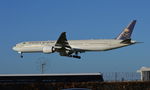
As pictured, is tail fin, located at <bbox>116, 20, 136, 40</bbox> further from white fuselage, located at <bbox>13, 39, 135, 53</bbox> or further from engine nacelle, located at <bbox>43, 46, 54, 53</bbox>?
engine nacelle, located at <bbox>43, 46, 54, 53</bbox>

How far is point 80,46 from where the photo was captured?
68500 millimetres

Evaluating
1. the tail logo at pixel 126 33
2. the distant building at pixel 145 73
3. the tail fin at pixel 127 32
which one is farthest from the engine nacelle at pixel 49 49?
the distant building at pixel 145 73

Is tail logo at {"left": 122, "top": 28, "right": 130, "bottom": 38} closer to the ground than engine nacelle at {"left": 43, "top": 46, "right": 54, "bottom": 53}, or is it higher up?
higher up

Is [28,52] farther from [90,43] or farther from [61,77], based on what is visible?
[61,77]

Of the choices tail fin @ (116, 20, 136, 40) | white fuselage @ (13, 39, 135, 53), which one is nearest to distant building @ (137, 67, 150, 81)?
tail fin @ (116, 20, 136, 40)

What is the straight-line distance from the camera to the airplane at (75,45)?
6600 cm

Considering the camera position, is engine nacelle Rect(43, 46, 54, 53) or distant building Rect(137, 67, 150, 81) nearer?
engine nacelle Rect(43, 46, 54, 53)

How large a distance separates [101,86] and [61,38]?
22.1 meters

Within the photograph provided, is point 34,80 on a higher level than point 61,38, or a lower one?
lower

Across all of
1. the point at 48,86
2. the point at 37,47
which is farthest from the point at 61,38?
the point at 48,86

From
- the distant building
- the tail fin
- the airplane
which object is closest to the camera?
the airplane

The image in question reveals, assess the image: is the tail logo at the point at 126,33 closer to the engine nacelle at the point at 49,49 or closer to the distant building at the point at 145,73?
the engine nacelle at the point at 49,49

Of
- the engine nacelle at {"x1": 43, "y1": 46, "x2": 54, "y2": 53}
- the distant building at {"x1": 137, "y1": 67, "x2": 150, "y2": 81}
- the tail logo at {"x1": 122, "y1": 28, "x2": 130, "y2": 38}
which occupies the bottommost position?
the distant building at {"x1": 137, "y1": 67, "x2": 150, "y2": 81}

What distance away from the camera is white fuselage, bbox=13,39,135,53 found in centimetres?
6700
